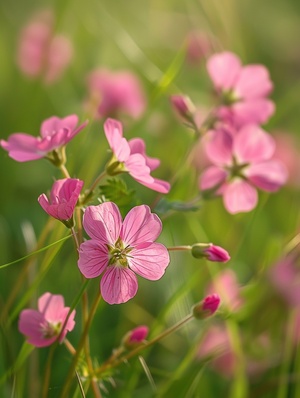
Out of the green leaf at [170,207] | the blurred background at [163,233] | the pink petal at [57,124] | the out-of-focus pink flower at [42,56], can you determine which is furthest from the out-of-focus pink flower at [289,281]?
the out-of-focus pink flower at [42,56]

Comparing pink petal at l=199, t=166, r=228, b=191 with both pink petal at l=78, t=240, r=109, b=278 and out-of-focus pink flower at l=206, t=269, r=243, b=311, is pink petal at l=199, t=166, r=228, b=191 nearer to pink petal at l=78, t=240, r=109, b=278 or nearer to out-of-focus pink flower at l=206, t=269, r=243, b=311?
out-of-focus pink flower at l=206, t=269, r=243, b=311

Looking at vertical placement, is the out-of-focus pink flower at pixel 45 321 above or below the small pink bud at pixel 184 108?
below

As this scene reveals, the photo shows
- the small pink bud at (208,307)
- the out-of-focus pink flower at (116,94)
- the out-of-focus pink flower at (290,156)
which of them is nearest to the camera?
the small pink bud at (208,307)

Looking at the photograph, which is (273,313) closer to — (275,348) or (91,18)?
(275,348)

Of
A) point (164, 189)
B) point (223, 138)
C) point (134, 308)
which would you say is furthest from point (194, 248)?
point (134, 308)

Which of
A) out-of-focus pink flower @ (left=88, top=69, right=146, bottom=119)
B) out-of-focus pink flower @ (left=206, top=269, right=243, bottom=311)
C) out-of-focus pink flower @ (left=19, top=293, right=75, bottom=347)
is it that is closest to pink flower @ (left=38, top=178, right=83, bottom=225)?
out-of-focus pink flower @ (left=19, top=293, right=75, bottom=347)

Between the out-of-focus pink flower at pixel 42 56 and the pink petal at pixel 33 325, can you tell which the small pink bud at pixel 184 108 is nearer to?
the pink petal at pixel 33 325
